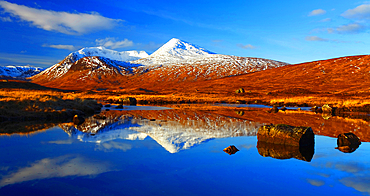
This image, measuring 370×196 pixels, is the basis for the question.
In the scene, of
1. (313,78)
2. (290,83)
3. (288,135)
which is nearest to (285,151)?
(288,135)

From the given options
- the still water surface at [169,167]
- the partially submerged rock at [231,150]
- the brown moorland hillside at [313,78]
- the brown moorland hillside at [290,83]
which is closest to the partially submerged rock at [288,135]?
the still water surface at [169,167]

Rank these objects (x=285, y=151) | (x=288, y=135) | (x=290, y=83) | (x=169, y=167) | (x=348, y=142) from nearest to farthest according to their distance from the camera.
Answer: (x=169, y=167), (x=285, y=151), (x=288, y=135), (x=348, y=142), (x=290, y=83)

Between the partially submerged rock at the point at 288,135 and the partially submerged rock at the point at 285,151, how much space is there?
213 millimetres

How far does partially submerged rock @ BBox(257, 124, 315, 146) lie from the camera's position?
13008 millimetres

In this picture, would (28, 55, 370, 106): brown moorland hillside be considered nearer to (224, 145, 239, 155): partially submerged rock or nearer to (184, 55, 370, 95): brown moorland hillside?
(184, 55, 370, 95): brown moorland hillside

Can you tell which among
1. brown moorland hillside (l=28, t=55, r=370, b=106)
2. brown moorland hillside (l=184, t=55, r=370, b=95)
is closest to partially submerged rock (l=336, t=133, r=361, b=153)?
brown moorland hillside (l=28, t=55, r=370, b=106)

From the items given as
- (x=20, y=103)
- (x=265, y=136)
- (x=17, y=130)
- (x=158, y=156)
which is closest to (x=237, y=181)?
(x=158, y=156)

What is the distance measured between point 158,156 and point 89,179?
3.68 metres

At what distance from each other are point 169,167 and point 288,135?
259 inches

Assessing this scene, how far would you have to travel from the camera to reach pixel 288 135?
13211 mm

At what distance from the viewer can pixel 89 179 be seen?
29.0 feet

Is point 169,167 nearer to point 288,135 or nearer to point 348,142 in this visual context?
point 288,135

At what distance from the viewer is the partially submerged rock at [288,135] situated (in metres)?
13.0

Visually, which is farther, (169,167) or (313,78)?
(313,78)
